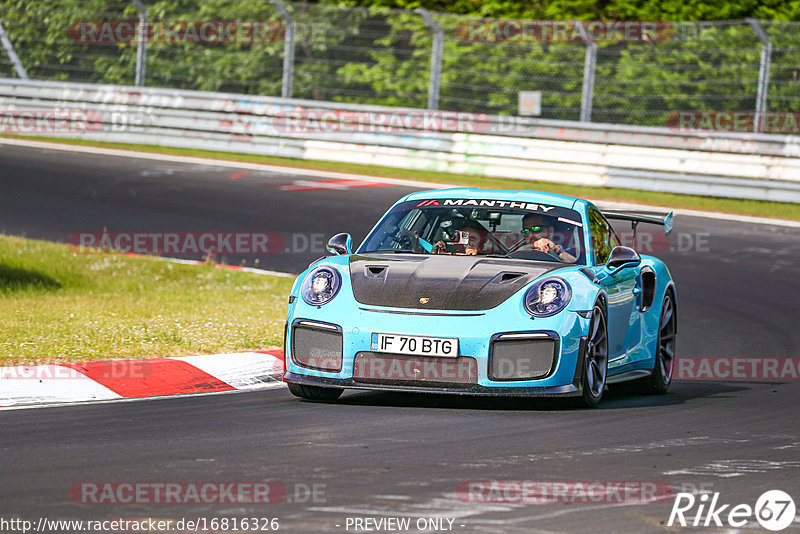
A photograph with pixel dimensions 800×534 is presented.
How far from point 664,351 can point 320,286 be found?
9.15 feet

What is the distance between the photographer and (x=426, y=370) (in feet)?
23.3

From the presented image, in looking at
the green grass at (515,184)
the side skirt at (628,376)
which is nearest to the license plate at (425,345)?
the side skirt at (628,376)

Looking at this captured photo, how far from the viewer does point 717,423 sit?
723 centimetres

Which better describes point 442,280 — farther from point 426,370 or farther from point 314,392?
point 314,392

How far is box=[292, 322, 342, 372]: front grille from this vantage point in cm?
729

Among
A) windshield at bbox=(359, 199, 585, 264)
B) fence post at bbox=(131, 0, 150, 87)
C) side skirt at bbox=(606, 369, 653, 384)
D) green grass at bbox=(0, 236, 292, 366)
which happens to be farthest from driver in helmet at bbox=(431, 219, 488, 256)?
fence post at bbox=(131, 0, 150, 87)

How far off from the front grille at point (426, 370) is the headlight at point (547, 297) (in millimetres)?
465

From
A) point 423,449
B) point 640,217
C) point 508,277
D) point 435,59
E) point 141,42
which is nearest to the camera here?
point 423,449

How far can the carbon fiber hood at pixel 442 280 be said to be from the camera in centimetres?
724

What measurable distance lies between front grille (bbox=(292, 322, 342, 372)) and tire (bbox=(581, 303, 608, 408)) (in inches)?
52.9

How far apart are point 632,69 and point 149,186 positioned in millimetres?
7294

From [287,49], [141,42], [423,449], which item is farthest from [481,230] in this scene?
[141,42]

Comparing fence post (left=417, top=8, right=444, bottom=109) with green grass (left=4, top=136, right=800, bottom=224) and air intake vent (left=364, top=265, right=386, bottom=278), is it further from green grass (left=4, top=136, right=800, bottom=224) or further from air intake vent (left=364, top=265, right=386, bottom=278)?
air intake vent (left=364, top=265, right=386, bottom=278)

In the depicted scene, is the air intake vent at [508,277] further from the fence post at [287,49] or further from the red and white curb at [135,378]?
the fence post at [287,49]
